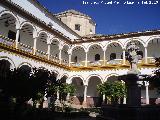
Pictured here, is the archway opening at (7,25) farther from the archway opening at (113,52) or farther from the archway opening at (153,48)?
the archway opening at (153,48)

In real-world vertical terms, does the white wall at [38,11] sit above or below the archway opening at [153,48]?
above

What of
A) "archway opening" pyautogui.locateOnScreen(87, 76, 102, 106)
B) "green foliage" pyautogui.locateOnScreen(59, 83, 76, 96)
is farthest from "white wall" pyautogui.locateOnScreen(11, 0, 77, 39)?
"green foliage" pyautogui.locateOnScreen(59, 83, 76, 96)

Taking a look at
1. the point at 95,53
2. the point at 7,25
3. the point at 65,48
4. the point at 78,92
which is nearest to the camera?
the point at 7,25

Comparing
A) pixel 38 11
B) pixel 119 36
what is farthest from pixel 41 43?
pixel 119 36

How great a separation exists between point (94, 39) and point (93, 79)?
5835mm

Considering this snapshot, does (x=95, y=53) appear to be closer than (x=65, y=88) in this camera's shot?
No

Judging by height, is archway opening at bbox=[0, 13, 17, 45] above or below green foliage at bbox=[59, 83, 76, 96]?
above

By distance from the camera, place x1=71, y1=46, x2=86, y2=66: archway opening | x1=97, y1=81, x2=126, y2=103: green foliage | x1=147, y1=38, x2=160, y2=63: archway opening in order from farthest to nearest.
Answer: x1=71, y1=46, x2=86, y2=66: archway opening → x1=147, y1=38, x2=160, y2=63: archway opening → x1=97, y1=81, x2=126, y2=103: green foliage

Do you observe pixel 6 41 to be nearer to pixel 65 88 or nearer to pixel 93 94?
pixel 65 88

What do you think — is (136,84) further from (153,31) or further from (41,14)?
(41,14)

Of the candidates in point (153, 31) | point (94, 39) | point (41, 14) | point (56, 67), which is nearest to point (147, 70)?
point (153, 31)

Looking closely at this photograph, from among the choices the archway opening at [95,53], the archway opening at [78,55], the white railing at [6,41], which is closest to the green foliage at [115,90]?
the archway opening at [95,53]

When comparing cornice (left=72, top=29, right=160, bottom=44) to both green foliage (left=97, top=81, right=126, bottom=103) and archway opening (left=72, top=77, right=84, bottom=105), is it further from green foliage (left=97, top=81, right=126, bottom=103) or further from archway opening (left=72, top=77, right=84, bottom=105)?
green foliage (left=97, top=81, right=126, bottom=103)

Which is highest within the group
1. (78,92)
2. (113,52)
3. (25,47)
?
(113,52)
